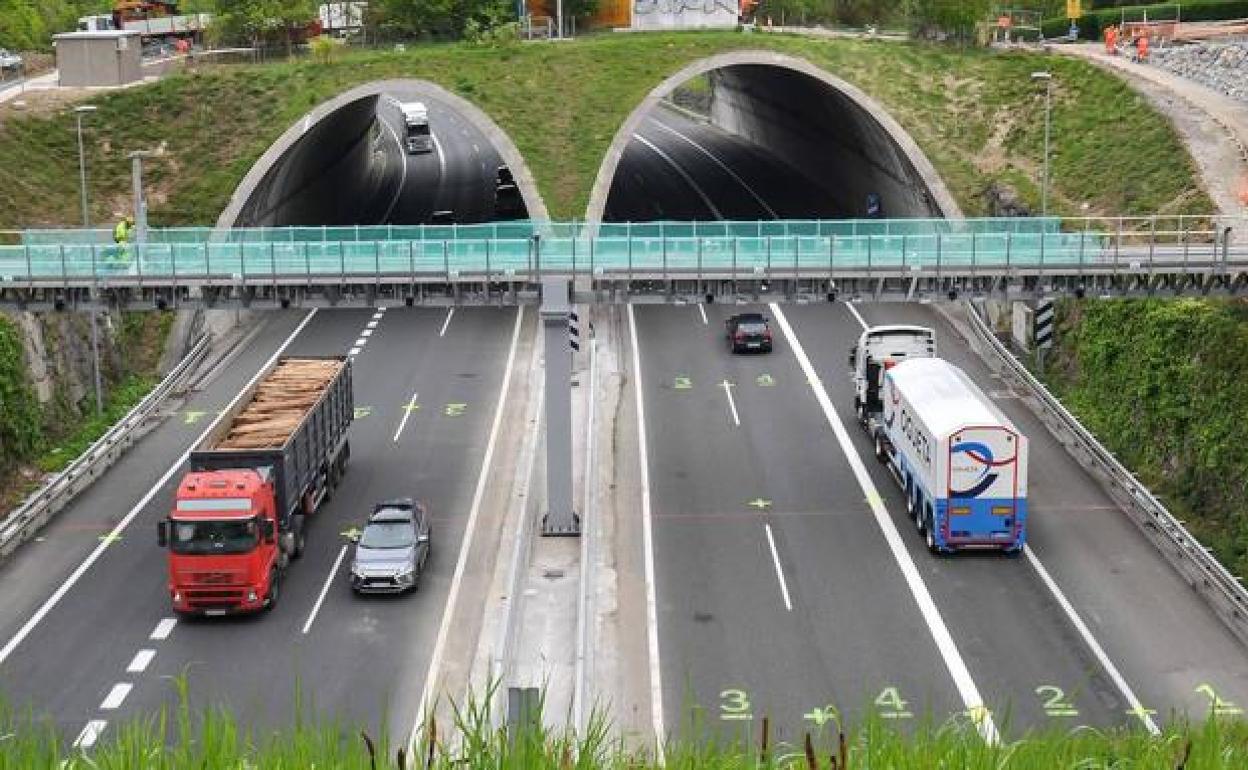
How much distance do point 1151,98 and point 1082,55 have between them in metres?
10.3

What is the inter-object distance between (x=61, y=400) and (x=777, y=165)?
57292 mm

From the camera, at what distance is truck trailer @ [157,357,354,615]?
128 ft

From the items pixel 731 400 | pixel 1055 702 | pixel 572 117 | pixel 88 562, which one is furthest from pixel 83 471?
pixel 572 117

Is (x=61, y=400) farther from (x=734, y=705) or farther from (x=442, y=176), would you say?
(x=442, y=176)

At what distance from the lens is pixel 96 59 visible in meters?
82.1

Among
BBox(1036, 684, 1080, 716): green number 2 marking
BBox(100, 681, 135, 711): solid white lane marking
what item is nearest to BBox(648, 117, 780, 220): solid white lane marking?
BBox(1036, 684, 1080, 716): green number 2 marking

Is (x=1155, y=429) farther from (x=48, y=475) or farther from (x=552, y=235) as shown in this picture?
(x=48, y=475)

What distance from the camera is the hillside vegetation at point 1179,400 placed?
150 feet

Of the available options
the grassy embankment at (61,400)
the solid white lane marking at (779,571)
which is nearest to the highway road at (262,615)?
the grassy embankment at (61,400)

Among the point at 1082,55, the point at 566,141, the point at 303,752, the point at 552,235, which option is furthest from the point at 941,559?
the point at 1082,55

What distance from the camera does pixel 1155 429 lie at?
2002 inches

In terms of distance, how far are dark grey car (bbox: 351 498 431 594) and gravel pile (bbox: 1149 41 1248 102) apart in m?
51.2

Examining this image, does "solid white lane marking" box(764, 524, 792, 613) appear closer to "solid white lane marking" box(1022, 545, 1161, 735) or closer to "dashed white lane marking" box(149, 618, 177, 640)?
"solid white lane marking" box(1022, 545, 1161, 735)

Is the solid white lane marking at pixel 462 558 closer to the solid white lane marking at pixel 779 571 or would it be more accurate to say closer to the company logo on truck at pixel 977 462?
the solid white lane marking at pixel 779 571
